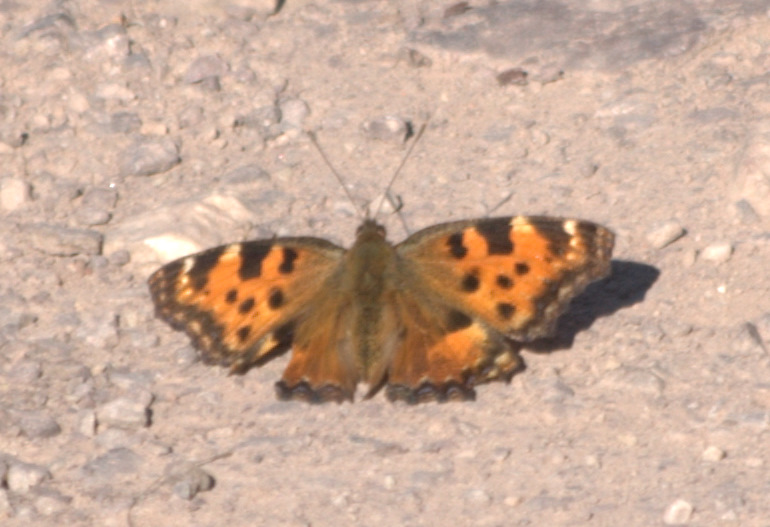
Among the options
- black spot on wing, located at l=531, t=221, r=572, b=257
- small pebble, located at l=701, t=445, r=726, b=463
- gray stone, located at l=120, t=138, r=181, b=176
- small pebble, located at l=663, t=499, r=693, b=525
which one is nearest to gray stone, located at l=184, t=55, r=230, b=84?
gray stone, located at l=120, t=138, r=181, b=176

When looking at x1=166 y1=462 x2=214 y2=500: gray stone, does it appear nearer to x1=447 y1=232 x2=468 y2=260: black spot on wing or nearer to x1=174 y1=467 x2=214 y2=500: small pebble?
x1=174 y1=467 x2=214 y2=500: small pebble

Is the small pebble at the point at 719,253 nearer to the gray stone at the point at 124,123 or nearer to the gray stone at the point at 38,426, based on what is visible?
the gray stone at the point at 38,426

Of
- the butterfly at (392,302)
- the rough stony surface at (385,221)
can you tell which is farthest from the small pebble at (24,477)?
the butterfly at (392,302)

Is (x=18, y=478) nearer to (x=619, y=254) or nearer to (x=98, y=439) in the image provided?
(x=98, y=439)

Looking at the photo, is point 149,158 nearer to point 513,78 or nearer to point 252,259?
point 252,259

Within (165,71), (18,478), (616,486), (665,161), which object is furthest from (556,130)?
(18,478)
